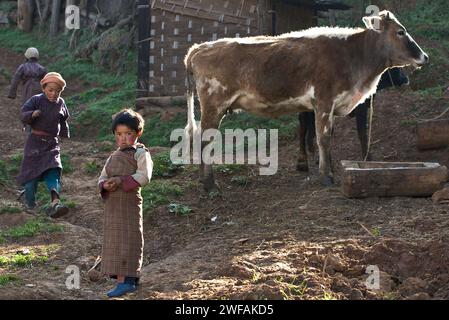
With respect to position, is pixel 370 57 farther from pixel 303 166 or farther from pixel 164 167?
pixel 164 167

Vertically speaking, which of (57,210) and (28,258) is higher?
(57,210)

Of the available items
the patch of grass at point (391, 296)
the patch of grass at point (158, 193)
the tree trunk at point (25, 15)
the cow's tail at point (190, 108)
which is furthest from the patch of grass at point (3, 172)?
the tree trunk at point (25, 15)

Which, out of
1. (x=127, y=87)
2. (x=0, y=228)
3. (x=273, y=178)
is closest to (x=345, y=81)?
(x=273, y=178)

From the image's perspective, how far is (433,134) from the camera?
1083 cm

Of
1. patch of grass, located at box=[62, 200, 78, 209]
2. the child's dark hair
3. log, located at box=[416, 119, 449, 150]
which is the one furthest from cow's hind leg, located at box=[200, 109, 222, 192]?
the child's dark hair

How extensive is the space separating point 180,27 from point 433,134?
6.27 metres

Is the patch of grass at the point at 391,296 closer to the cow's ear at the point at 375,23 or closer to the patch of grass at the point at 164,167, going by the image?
the cow's ear at the point at 375,23

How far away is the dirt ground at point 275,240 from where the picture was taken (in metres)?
6.00

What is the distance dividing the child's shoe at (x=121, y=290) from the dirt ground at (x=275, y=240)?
92 mm

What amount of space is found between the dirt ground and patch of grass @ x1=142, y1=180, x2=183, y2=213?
0.15m

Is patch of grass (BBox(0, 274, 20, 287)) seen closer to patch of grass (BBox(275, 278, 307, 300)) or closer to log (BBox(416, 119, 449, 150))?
patch of grass (BBox(275, 278, 307, 300))

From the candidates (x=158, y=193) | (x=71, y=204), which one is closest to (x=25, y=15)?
(x=71, y=204)

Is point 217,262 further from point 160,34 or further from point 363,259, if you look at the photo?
point 160,34

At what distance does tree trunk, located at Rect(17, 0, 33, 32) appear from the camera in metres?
24.3
